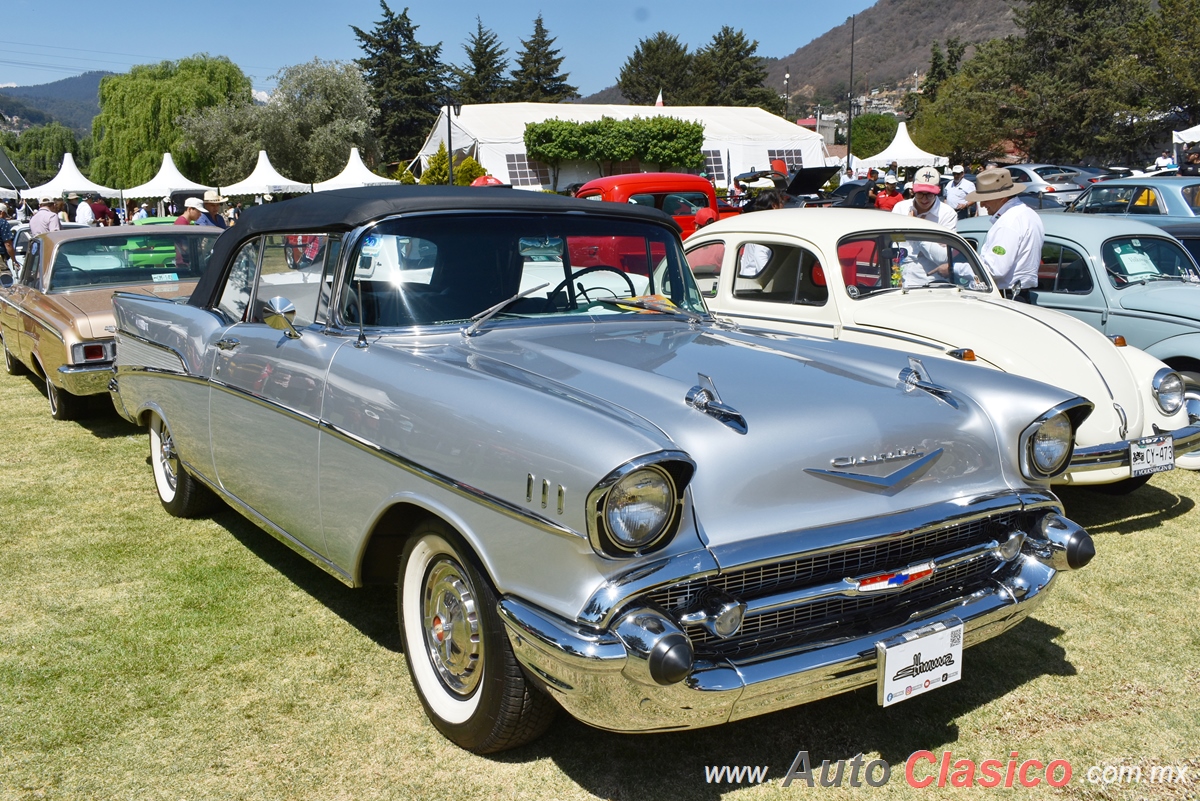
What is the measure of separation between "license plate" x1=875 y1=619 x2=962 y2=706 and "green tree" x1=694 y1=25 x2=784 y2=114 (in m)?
83.5

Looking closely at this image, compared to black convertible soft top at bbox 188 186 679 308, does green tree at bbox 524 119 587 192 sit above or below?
above

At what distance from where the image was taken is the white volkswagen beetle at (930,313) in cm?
480

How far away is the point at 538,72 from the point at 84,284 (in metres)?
71.6

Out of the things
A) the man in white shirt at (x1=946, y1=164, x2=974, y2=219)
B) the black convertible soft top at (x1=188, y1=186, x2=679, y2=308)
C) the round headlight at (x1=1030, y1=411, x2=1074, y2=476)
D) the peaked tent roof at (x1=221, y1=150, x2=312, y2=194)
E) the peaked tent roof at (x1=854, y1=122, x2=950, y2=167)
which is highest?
the peaked tent roof at (x1=854, y1=122, x2=950, y2=167)

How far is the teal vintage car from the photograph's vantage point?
6.18 metres

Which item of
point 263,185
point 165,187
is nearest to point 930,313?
point 263,185

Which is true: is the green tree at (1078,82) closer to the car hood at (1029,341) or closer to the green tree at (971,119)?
the green tree at (971,119)

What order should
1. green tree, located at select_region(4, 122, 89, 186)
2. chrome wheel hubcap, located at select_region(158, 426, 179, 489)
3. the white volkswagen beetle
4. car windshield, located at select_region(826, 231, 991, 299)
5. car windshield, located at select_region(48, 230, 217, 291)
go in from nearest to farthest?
the white volkswagen beetle
chrome wheel hubcap, located at select_region(158, 426, 179, 489)
car windshield, located at select_region(826, 231, 991, 299)
car windshield, located at select_region(48, 230, 217, 291)
green tree, located at select_region(4, 122, 89, 186)

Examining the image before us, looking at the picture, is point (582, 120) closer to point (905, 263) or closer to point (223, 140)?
point (223, 140)

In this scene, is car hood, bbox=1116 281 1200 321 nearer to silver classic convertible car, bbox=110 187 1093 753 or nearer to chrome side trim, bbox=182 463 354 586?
silver classic convertible car, bbox=110 187 1093 753

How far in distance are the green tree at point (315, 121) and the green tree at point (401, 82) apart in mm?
20368

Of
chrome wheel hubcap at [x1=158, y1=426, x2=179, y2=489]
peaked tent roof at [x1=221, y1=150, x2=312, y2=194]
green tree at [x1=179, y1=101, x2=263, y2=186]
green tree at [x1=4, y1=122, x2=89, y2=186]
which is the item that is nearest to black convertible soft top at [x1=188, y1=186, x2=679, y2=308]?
chrome wheel hubcap at [x1=158, y1=426, x2=179, y2=489]

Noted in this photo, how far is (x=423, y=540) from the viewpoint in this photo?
2.83 m

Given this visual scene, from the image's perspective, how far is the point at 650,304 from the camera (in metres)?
3.79
